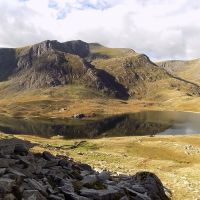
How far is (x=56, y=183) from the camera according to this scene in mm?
22938

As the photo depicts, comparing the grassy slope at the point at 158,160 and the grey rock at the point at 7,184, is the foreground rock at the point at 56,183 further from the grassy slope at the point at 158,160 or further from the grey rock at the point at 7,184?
the grassy slope at the point at 158,160

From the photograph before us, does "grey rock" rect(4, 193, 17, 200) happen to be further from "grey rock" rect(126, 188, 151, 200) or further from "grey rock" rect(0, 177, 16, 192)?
"grey rock" rect(126, 188, 151, 200)

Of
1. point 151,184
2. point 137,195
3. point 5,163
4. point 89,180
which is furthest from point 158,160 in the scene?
point 5,163

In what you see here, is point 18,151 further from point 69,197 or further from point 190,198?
point 190,198

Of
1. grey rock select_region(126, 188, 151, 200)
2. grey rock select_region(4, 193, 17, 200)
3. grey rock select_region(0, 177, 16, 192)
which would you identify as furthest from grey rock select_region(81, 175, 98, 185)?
grey rock select_region(4, 193, 17, 200)

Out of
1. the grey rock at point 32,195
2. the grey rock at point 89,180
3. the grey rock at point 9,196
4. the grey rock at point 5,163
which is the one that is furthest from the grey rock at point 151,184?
the grey rock at point 9,196

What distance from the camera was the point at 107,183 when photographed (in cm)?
2652

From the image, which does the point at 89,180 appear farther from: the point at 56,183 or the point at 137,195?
the point at 137,195

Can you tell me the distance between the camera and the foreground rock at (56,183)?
63.0 ft

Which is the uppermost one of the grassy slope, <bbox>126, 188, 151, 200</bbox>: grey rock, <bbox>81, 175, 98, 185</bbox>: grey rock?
<bbox>81, 175, 98, 185</bbox>: grey rock

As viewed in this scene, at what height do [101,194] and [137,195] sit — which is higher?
[101,194]

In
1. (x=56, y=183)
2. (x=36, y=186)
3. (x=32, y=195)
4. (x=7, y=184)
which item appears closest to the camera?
(x=7, y=184)

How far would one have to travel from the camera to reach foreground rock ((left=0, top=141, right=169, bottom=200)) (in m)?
19.2

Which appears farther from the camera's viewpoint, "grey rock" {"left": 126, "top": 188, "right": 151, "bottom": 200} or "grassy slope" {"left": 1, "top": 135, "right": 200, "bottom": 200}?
"grassy slope" {"left": 1, "top": 135, "right": 200, "bottom": 200}
